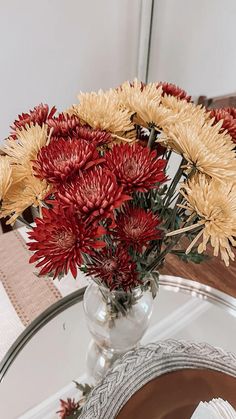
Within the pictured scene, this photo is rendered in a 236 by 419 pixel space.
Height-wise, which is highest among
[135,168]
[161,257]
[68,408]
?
[135,168]

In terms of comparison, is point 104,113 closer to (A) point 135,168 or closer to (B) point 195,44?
(A) point 135,168

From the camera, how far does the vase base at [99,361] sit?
0.55 metres

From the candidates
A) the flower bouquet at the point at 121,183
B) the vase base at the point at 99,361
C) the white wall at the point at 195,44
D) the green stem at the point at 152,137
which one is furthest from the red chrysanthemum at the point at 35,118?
the white wall at the point at 195,44

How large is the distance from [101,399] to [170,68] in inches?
56.7

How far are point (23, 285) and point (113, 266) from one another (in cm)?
39

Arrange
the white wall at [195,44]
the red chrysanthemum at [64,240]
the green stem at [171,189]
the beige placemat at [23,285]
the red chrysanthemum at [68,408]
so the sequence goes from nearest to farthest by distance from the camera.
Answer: the red chrysanthemum at [64,240] → the green stem at [171,189] → the red chrysanthemum at [68,408] → the beige placemat at [23,285] → the white wall at [195,44]

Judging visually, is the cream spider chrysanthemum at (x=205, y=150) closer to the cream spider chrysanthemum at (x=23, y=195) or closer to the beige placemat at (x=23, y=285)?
the cream spider chrysanthemum at (x=23, y=195)

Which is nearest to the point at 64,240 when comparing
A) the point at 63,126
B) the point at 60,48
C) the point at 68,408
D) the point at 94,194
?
the point at 94,194

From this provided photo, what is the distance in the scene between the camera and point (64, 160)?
31 centimetres

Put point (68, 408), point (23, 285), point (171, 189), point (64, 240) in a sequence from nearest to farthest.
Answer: point (64, 240) → point (171, 189) → point (68, 408) → point (23, 285)

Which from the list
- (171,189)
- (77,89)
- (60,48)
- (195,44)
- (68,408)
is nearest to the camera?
(171,189)

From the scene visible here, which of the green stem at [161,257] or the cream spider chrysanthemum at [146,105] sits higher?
the cream spider chrysanthemum at [146,105]

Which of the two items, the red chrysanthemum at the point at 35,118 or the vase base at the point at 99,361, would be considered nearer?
the red chrysanthemum at the point at 35,118

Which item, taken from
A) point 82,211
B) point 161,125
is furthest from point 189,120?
point 82,211
